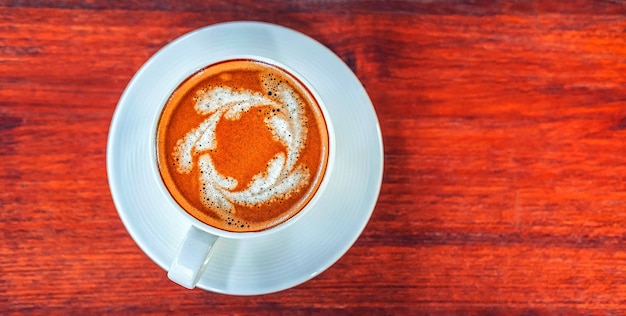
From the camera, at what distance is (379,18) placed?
1.05m

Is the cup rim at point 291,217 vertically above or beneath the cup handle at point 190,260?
above

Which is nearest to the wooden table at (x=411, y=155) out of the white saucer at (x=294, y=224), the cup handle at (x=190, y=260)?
the white saucer at (x=294, y=224)

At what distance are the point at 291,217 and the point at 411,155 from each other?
0.27 metres

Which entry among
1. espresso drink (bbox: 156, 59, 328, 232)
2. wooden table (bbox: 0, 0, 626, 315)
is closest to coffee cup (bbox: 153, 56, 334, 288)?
espresso drink (bbox: 156, 59, 328, 232)

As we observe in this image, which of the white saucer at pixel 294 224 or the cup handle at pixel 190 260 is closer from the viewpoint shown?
the cup handle at pixel 190 260

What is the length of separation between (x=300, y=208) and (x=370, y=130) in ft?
0.57

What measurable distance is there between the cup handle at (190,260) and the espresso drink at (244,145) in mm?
71

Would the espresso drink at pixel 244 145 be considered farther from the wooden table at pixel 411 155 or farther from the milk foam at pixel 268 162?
the wooden table at pixel 411 155

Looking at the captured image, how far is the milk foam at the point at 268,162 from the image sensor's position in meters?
0.94

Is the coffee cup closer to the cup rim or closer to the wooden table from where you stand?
the cup rim

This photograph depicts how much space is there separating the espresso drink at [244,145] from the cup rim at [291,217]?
0.02 meters

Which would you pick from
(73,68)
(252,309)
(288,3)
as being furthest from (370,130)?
(73,68)

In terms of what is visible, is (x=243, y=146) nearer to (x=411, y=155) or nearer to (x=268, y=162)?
(x=268, y=162)

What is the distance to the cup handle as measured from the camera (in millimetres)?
838
